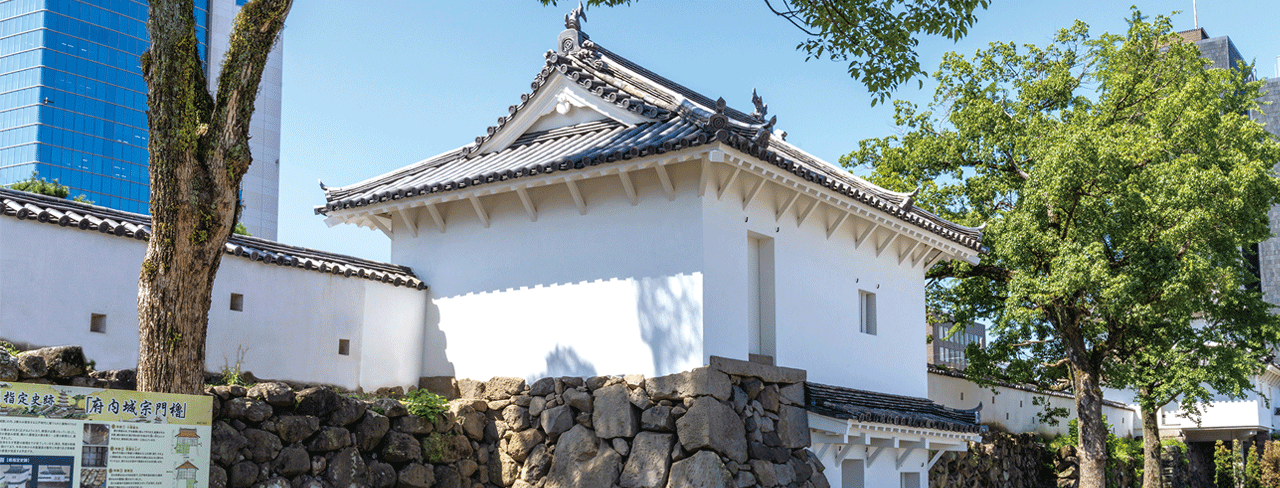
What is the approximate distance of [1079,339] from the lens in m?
20.8

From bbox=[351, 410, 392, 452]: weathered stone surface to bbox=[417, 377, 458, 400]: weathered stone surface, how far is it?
217 cm

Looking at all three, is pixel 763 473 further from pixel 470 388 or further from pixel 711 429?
pixel 470 388

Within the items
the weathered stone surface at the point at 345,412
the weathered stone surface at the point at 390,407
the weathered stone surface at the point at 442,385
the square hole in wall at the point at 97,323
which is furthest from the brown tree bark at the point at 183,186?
the weathered stone surface at the point at 442,385

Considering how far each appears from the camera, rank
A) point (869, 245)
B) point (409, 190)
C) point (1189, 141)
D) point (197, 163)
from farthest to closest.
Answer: point (1189, 141) → point (869, 245) → point (409, 190) → point (197, 163)

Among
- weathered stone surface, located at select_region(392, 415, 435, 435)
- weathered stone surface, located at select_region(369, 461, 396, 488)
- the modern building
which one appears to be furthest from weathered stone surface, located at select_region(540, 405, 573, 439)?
the modern building

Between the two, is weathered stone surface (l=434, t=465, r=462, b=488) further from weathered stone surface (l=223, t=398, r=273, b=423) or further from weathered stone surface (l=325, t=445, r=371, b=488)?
weathered stone surface (l=223, t=398, r=273, b=423)

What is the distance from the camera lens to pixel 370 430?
11516 mm

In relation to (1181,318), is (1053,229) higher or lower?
higher

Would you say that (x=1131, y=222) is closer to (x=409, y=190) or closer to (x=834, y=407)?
(x=834, y=407)

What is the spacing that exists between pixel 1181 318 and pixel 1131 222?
77.4 inches

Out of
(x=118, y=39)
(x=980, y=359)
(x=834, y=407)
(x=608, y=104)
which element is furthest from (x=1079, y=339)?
(x=118, y=39)

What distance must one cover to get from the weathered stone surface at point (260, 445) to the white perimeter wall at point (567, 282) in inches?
147

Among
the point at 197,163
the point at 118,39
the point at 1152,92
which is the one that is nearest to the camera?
the point at 197,163

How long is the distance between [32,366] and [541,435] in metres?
5.86
